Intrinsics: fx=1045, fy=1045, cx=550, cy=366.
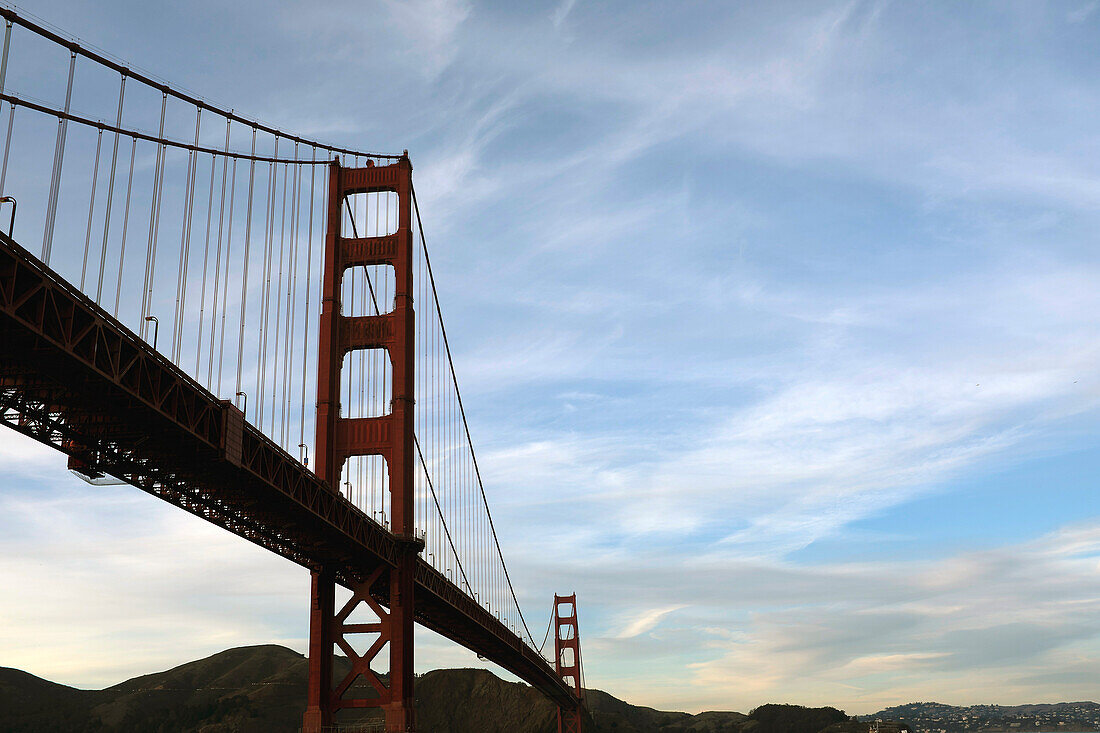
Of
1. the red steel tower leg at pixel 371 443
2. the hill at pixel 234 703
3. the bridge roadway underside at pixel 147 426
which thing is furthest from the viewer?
the hill at pixel 234 703

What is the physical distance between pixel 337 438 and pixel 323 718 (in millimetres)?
11689

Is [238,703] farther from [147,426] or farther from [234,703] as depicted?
[147,426]

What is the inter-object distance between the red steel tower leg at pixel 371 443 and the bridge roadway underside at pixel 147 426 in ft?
6.97

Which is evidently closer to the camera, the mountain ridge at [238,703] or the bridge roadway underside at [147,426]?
the bridge roadway underside at [147,426]

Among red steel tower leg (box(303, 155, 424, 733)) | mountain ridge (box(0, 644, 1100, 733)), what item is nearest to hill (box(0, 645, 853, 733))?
mountain ridge (box(0, 644, 1100, 733))

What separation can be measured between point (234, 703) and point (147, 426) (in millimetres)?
143649

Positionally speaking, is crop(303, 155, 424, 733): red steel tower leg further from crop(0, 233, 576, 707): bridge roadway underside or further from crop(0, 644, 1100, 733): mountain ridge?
crop(0, 644, 1100, 733): mountain ridge

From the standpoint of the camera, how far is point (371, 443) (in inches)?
A: 1797

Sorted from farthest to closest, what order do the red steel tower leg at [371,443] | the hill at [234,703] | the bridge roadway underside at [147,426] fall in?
1. the hill at [234,703]
2. the red steel tower leg at [371,443]
3. the bridge roadway underside at [147,426]

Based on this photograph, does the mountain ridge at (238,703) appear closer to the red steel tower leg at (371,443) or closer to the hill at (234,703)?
the hill at (234,703)

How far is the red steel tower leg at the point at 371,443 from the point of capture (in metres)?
43.5

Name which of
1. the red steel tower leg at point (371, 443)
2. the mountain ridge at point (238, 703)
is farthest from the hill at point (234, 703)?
the red steel tower leg at point (371, 443)

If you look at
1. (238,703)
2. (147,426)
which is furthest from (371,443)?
(238,703)

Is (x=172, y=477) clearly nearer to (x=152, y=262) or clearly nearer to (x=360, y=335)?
(x=152, y=262)
